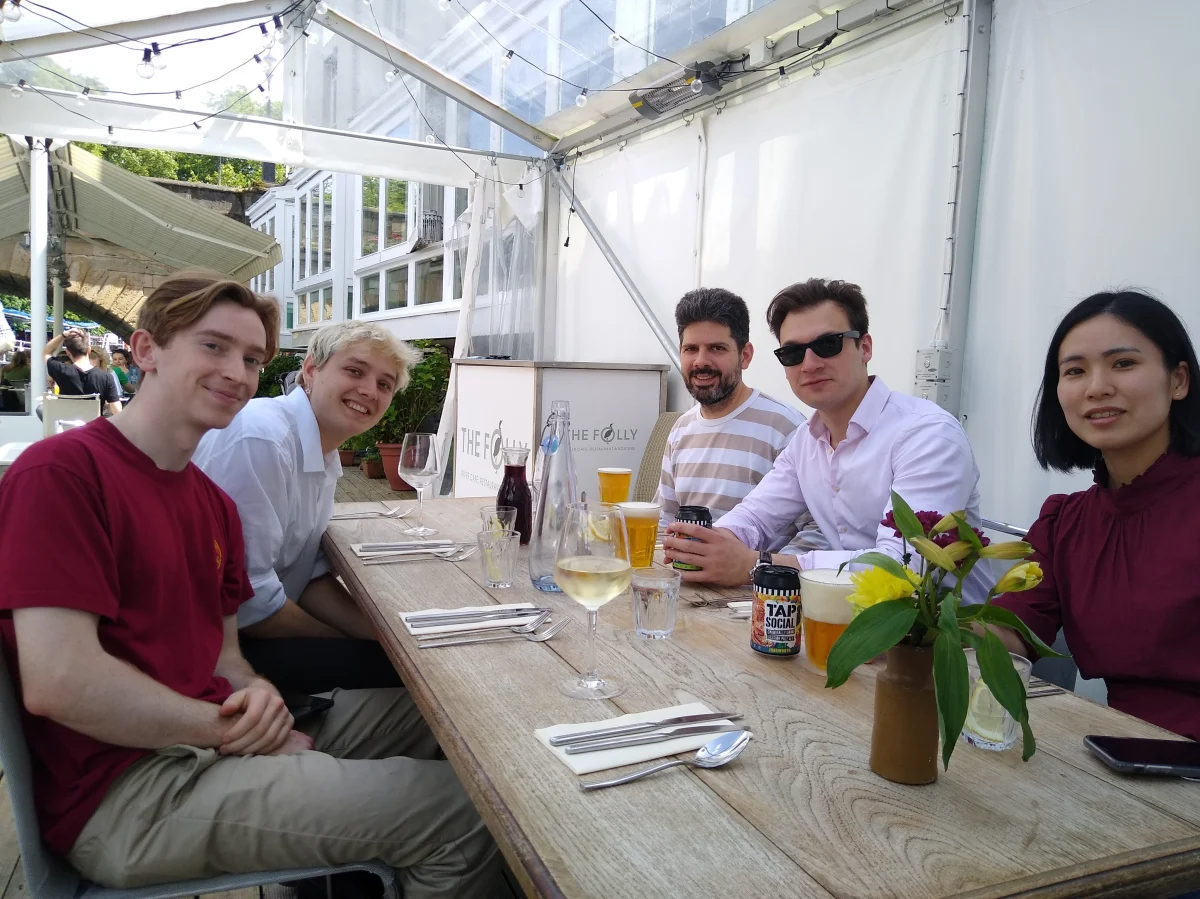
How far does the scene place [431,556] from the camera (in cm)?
223

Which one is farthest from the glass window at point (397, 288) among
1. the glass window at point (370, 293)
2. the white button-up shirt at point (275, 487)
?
the white button-up shirt at point (275, 487)

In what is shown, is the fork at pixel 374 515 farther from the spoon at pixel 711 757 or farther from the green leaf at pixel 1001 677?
the green leaf at pixel 1001 677

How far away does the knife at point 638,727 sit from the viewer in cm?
109

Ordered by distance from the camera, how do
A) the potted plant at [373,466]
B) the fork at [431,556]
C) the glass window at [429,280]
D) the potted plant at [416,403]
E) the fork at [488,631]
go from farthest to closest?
the glass window at [429,280] < the potted plant at [373,466] < the potted plant at [416,403] < the fork at [431,556] < the fork at [488,631]

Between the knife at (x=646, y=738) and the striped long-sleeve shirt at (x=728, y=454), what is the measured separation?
6.17 ft

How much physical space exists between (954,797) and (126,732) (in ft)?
4.00

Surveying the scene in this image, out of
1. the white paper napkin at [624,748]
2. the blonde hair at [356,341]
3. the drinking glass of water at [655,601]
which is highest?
the blonde hair at [356,341]

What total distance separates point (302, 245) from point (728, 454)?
15.4 m

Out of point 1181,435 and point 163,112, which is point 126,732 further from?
point 163,112

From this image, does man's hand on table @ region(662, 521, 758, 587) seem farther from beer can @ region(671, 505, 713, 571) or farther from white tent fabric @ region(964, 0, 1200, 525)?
white tent fabric @ region(964, 0, 1200, 525)

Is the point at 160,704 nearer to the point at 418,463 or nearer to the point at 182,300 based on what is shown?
the point at 182,300

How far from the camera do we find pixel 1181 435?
1.68 meters

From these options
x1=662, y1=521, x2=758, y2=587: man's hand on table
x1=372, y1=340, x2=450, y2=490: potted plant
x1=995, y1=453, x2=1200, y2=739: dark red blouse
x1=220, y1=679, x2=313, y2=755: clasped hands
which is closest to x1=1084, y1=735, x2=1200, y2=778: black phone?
x1=995, y1=453, x2=1200, y2=739: dark red blouse

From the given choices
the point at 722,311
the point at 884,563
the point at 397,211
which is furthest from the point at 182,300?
the point at 397,211
